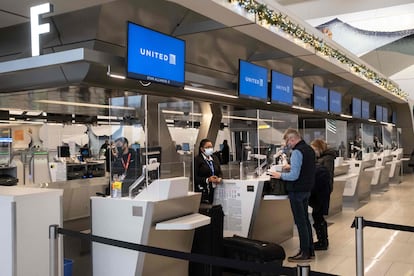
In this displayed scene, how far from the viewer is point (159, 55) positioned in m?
4.29

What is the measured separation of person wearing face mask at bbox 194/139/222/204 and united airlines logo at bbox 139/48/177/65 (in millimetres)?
1422

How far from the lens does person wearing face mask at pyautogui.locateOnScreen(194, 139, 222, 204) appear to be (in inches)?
206

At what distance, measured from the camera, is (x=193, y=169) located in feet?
17.3

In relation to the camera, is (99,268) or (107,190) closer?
(99,268)

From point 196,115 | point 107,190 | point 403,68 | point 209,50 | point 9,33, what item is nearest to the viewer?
point 107,190

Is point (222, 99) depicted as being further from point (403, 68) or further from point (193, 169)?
point (403, 68)

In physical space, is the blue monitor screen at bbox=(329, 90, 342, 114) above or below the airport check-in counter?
above

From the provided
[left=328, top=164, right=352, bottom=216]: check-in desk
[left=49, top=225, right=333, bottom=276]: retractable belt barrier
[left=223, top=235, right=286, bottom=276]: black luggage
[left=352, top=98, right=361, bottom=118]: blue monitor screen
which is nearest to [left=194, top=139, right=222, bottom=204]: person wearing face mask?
[left=223, top=235, right=286, bottom=276]: black luggage

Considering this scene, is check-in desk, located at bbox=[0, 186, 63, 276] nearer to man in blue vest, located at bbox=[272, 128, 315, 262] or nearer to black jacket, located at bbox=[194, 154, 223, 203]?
black jacket, located at bbox=[194, 154, 223, 203]

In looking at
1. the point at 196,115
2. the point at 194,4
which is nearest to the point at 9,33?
the point at 194,4

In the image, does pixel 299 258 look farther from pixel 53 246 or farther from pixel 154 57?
pixel 53 246

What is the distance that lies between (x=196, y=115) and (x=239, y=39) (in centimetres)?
244

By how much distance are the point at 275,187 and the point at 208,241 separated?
4.37 ft

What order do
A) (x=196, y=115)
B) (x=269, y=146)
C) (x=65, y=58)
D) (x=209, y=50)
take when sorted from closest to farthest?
(x=65, y=58), (x=269, y=146), (x=209, y=50), (x=196, y=115)
